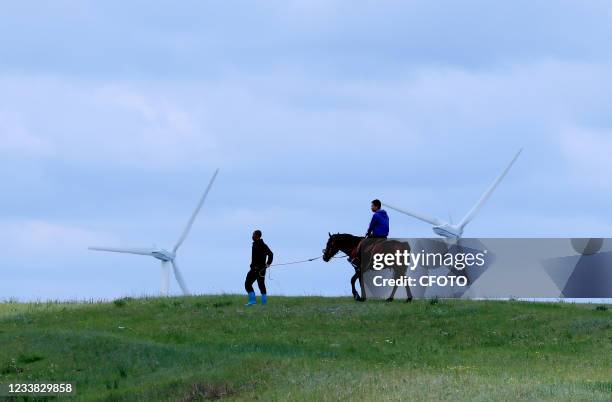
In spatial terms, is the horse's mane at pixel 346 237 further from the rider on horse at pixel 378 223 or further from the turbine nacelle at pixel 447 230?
the turbine nacelle at pixel 447 230

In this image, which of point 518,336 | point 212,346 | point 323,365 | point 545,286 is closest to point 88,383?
point 212,346

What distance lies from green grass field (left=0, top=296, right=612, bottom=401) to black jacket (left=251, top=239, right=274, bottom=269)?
6.16 ft

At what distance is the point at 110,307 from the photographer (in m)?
48.2

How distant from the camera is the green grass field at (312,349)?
2750 centimetres

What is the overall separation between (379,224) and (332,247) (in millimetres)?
2709

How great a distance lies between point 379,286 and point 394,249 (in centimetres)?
257

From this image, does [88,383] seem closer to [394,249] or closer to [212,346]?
[212,346]

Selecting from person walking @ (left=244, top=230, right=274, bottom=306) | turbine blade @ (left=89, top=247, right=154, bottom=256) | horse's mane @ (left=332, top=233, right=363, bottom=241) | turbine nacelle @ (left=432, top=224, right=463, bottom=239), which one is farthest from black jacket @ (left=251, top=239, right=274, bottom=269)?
turbine blade @ (left=89, top=247, right=154, bottom=256)

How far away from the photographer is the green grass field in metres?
27.5

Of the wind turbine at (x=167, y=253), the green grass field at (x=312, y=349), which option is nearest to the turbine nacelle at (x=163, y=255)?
the wind turbine at (x=167, y=253)

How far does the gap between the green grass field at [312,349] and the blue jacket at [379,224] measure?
9.34 feet

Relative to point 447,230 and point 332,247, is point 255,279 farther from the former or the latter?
point 447,230

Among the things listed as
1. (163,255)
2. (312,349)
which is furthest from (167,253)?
(312,349)

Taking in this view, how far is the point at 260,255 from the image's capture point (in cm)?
4512
